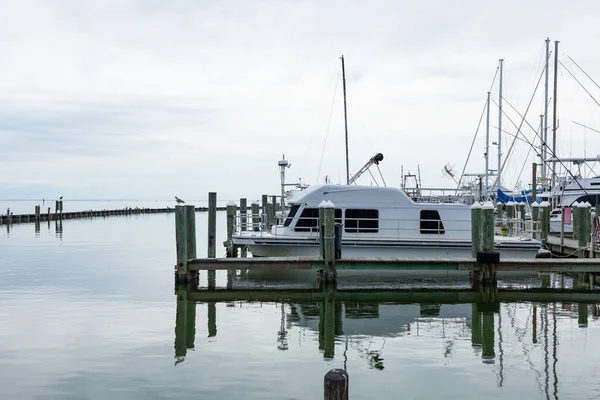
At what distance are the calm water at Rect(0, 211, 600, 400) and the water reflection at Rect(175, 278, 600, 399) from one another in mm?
47

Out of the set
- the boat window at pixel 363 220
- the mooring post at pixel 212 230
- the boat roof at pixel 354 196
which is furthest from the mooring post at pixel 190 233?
the boat window at pixel 363 220

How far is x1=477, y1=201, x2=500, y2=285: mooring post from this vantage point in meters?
17.9

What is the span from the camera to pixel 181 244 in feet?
59.8

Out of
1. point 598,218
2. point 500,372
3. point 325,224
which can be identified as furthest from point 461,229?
point 500,372

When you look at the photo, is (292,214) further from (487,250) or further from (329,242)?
(487,250)

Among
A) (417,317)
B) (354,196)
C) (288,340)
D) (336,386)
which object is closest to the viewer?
(336,386)

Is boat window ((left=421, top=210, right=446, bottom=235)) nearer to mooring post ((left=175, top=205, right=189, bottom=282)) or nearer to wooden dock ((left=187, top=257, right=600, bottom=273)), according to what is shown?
wooden dock ((left=187, top=257, right=600, bottom=273))

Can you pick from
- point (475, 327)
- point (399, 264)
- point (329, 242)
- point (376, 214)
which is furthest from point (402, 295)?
point (376, 214)

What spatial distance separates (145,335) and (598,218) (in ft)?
52.4

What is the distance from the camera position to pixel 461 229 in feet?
71.5

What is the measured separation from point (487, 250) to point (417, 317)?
4.41 metres

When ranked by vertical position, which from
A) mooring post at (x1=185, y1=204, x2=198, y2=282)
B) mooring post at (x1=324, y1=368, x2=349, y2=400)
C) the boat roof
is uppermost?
the boat roof

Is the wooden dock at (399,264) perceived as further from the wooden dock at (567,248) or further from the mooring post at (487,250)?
the wooden dock at (567,248)

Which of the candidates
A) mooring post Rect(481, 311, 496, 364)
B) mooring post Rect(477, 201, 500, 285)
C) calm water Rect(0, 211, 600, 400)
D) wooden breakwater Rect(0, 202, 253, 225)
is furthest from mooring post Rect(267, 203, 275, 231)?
wooden breakwater Rect(0, 202, 253, 225)
